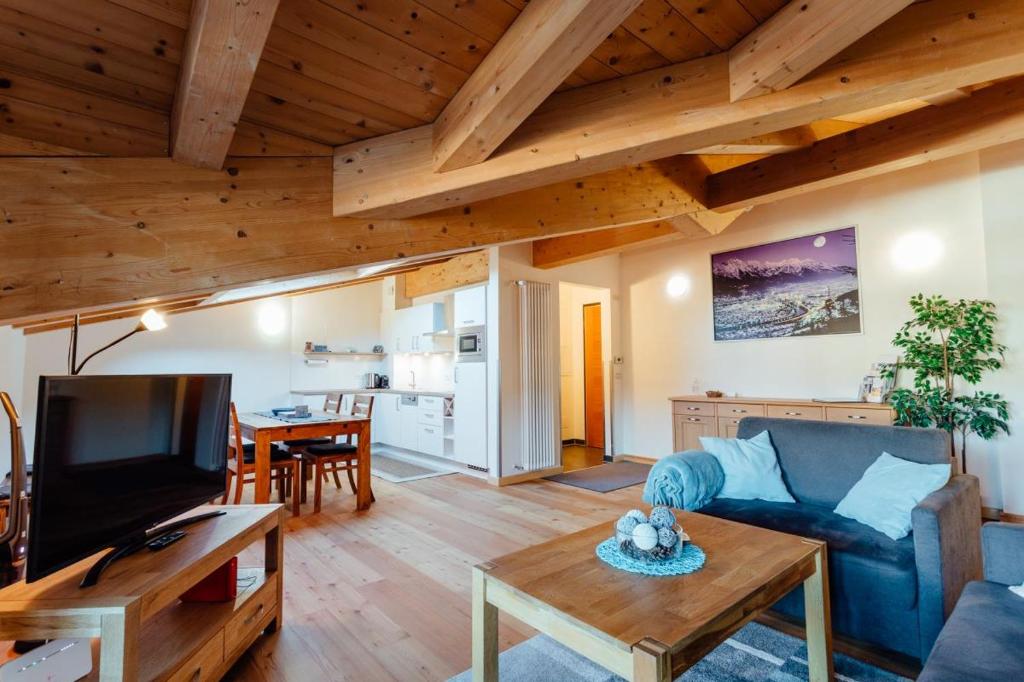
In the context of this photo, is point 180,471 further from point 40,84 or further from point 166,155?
point 40,84

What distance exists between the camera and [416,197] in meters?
2.25

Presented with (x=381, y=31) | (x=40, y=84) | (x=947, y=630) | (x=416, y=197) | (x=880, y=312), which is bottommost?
(x=947, y=630)

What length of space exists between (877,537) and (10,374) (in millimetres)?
6860

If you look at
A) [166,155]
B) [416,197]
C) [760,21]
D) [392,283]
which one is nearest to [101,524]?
[166,155]

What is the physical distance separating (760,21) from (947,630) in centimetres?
213

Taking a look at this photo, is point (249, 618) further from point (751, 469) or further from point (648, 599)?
point (751, 469)

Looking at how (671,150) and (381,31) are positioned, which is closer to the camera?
(381,31)

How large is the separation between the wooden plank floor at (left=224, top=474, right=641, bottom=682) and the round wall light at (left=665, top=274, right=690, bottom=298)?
239 cm

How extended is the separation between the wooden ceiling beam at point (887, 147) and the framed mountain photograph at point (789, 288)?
48.0 inches

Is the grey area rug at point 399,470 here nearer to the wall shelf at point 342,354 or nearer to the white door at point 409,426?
the white door at point 409,426

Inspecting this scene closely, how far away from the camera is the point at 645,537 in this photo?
168cm

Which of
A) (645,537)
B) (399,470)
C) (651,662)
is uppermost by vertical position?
(645,537)

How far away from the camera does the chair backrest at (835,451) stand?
2.40 m

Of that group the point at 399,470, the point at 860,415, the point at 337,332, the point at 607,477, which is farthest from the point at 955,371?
the point at 337,332
